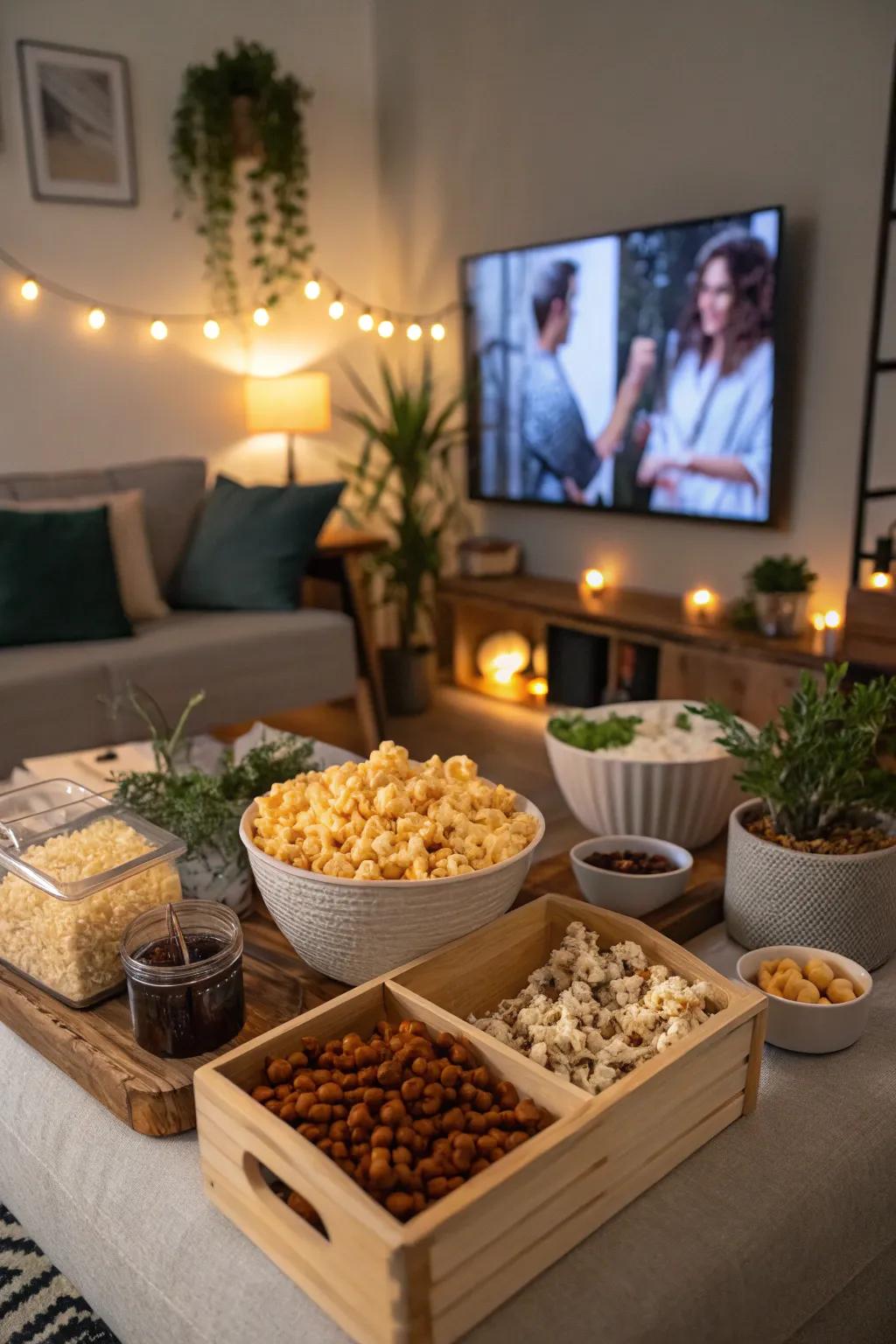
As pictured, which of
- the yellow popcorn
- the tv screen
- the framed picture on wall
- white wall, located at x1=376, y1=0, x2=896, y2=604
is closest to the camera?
the yellow popcorn

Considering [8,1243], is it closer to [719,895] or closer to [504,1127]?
[504,1127]

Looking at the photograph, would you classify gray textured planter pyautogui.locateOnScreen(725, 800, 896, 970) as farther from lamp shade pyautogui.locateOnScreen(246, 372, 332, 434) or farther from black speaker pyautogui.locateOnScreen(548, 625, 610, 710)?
lamp shade pyautogui.locateOnScreen(246, 372, 332, 434)

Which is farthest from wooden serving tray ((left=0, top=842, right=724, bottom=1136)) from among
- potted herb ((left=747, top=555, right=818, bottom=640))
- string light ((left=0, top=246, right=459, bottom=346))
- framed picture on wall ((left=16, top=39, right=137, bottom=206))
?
framed picture on wall ((left=16, top=39, right=137, bottom=206))

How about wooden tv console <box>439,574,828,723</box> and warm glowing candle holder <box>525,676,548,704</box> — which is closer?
wooden tv console <box>439,574,828,723</box>

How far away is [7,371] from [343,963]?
3211 mm

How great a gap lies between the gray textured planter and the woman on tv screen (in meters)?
2.21

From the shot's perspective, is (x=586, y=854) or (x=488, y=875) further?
(x=586, y=854)

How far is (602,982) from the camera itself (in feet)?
3.57

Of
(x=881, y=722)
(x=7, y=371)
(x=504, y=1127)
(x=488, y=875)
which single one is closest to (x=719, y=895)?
(x=881, y=722)

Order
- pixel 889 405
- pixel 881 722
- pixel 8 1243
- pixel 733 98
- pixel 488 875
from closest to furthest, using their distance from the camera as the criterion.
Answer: pixel 488 875 < pixel 881 722 < pixel 8 1243 < pixel 889 405 < pixel 733 98

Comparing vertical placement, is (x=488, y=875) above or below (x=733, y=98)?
below

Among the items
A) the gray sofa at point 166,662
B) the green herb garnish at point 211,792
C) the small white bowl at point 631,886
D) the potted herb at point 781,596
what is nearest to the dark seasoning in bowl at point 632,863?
the small white bowl at point 631,886

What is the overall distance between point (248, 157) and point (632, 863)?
135 inches

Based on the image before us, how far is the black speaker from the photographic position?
12.1 ft
